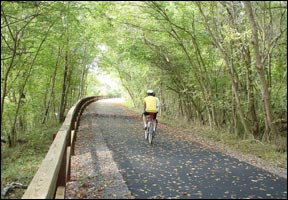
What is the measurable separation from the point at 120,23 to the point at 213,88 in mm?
6035

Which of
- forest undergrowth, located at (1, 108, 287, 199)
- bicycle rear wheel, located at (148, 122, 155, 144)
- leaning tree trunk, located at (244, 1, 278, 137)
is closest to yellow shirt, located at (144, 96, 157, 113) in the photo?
bicycle rear wheel, located at (148, 122, 155, 144)

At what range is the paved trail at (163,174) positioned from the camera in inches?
250

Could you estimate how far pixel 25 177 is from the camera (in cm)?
959

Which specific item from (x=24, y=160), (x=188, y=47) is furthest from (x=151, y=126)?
(x=188, y=47)

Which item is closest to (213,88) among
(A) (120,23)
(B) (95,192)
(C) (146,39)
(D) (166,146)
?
(C) (146,39)

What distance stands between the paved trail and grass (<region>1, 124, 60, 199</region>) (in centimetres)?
149

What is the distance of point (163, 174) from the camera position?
768cm

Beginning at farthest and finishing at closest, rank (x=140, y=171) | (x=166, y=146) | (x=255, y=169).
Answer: (x=166, y=146) → (x=255, y=169) → (x=140, y=171)

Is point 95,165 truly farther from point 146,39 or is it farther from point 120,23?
point 146,39

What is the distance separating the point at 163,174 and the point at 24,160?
6530 millimetres

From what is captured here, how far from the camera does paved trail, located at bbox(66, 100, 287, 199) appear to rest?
250 inches

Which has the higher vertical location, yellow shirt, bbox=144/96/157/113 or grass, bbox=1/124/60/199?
yellow shirt, bbox=144/96/157/113

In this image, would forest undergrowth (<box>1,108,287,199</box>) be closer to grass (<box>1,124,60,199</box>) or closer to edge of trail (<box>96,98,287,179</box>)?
grass (<box>1,124,60,199</box>)

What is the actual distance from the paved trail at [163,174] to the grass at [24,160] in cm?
149
